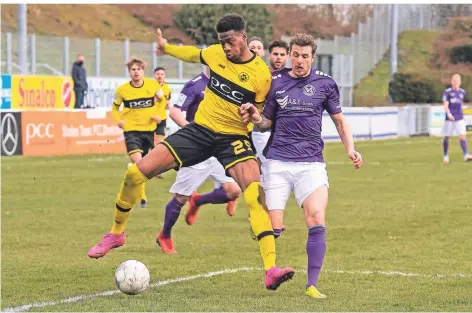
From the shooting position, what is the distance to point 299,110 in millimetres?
9008

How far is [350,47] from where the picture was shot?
59625 mm

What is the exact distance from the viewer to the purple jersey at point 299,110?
29.5ft

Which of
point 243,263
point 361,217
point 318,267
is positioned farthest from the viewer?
point 361,217

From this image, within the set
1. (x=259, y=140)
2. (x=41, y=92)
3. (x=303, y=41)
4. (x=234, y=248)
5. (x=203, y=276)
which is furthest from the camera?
(x=41, y=92)

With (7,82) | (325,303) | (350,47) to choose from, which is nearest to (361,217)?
(325,303)

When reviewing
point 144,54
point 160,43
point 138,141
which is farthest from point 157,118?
point 144,54

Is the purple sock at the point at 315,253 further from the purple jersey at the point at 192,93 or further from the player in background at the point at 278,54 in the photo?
the purple jersey at the point at 192,93

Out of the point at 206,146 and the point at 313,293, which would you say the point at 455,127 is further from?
the point at 313,293

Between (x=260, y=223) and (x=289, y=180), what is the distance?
55 cm

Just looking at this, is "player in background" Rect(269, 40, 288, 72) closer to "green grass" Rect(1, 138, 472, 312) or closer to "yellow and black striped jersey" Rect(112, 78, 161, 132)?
"green grass" Rect(1, 138, 472, 312)

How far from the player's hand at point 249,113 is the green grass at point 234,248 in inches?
58.2

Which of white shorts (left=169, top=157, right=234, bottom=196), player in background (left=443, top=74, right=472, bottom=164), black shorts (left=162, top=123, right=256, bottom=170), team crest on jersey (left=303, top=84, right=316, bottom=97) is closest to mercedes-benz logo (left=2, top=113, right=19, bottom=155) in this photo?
player in background (left=443, top=74, right=472, bottom=164)

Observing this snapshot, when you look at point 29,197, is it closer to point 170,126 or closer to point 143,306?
point 143,306

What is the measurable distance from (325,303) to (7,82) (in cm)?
2132
